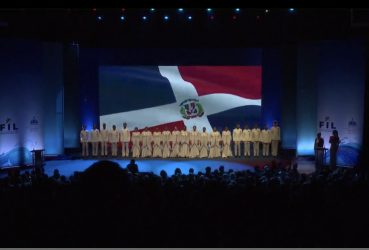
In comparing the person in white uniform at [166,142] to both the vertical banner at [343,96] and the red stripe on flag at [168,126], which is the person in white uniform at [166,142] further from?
the vertical banner at [343,96]

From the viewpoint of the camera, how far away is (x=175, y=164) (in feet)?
50.0

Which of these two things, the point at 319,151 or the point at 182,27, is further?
the point at 182,27

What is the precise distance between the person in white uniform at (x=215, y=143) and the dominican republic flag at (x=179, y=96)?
4.81 feet

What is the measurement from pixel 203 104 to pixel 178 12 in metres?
4.11

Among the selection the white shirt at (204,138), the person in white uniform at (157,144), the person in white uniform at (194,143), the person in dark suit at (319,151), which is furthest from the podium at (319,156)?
the person in white uniform at (157,144)

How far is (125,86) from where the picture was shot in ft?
59.0

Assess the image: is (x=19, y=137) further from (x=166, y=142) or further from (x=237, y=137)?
(x=237, y=137)

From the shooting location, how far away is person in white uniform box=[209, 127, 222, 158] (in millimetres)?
16328

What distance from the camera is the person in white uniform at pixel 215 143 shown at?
16.3m

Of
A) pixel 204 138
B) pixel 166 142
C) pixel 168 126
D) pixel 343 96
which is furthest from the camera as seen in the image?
pixel 168 126

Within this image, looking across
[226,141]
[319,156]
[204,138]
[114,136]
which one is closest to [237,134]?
[226,141]

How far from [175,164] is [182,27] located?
17.1 ft

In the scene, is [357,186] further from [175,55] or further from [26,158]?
[175,55]

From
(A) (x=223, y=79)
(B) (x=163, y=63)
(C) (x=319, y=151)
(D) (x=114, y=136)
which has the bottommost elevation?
(C) (x=319, y=151)
